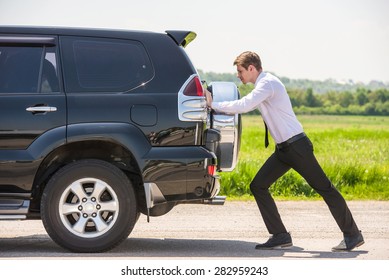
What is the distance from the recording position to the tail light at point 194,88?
26.1 feet

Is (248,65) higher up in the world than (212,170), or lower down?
higher up

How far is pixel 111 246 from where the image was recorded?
7.89 m

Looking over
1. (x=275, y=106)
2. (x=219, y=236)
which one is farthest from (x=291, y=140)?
(x=219, y=236)

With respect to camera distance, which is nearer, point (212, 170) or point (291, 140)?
point (212, 170)

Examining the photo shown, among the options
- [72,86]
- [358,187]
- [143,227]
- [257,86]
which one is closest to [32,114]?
[72,86]

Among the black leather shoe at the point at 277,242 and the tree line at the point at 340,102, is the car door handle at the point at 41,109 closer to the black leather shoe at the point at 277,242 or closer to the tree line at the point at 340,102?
the black leather shoe at the point at 277,242

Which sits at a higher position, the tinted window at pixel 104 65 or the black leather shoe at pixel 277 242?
the tinted window at pixel 104 65

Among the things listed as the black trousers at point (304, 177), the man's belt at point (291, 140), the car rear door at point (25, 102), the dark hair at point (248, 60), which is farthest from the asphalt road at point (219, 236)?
the dark hair at point (248, 60)

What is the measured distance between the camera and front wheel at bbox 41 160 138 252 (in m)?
7.82

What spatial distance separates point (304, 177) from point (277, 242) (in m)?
0.63

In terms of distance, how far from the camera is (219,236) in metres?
9.48

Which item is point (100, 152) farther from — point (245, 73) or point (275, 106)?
point (275, 106)

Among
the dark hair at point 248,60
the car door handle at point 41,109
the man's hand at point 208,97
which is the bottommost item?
the car door handle at point 41,109

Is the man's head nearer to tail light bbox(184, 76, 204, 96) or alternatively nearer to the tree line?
tail light bbox(184, 76, 204, 96)
